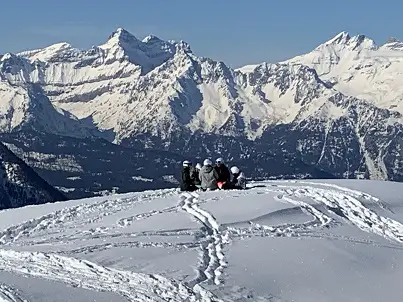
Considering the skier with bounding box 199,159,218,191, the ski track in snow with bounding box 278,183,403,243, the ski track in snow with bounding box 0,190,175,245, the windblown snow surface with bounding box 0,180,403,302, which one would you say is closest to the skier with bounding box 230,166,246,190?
the skier with bounding box 199,159,218,191

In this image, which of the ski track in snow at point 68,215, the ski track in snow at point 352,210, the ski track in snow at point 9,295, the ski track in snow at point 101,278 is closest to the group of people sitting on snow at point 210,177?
the ski track in snow at point 68,215

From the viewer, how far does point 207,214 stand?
89.2 feet

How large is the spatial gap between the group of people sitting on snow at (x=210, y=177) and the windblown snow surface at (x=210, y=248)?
2.31 m

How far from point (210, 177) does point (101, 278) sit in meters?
17.0

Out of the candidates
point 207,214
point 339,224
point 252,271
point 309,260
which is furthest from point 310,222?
point 252,271

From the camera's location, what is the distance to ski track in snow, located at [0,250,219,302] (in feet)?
57.1

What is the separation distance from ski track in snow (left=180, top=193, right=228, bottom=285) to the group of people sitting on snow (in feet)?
15.7

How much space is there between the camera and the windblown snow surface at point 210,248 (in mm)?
18094

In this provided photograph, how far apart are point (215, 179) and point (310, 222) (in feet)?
28.9

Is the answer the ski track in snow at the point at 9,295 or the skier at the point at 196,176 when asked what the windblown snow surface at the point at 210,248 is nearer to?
the ski track in snow at the point at 9,295

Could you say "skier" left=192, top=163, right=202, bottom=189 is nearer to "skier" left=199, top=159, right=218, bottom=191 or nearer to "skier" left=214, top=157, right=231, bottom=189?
"skier" left=199, top=159, right=218, bottom=191

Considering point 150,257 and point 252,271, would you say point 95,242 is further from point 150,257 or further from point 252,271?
point 252,271

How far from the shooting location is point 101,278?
1834cm

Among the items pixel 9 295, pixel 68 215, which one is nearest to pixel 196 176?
pixel 68 215
